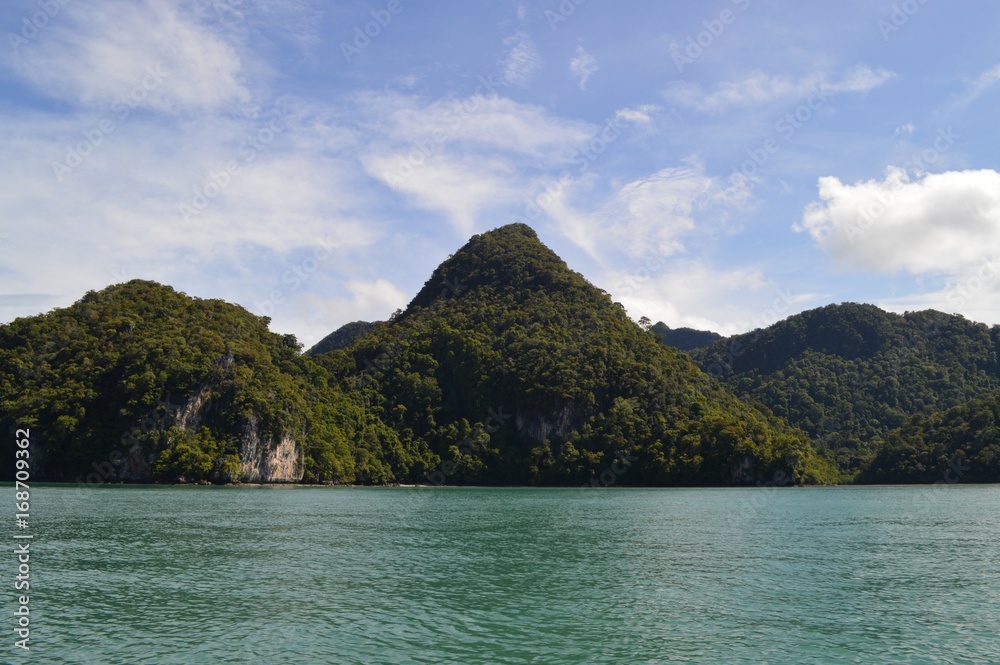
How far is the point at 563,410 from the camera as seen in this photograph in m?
166

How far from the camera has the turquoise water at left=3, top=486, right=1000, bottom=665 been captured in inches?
757

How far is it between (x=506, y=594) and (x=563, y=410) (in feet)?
462

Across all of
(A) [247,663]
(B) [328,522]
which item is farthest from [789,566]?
(B) [328,522]

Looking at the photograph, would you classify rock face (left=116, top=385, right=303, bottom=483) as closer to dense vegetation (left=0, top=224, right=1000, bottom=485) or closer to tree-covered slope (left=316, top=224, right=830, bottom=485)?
dense vegetation (left=0, top=224, right=1000, bottom=485)

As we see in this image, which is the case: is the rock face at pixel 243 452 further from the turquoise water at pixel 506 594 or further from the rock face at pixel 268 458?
the turquoise water at pixel 506 594

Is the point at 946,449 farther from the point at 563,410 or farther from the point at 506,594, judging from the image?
the point at 506,594

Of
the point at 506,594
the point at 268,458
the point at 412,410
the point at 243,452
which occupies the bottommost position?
the point at 506,594

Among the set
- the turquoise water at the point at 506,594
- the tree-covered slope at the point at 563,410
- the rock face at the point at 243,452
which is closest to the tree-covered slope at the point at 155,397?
the rock face at the point at 243,452

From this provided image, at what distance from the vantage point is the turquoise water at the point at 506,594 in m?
19.2

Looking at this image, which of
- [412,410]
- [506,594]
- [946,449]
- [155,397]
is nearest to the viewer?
[506,594]

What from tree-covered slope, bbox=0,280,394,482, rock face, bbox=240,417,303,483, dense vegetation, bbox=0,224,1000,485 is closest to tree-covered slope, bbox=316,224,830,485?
dense vegetation, bbox=0,224,1000,485

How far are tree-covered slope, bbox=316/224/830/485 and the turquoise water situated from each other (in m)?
93.9

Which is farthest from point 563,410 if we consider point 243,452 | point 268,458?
point 243,452

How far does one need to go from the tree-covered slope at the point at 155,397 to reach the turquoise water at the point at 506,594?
70578 mm
